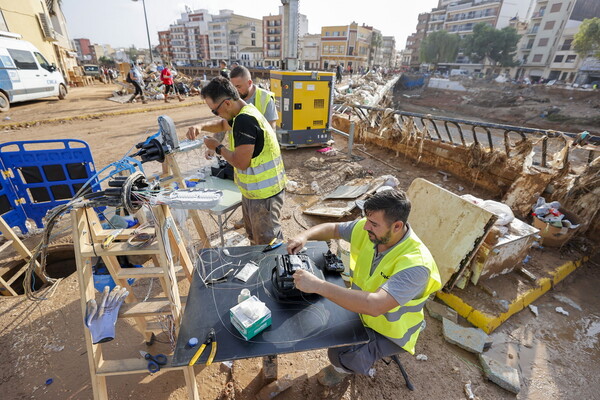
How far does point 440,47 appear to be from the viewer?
45.6 metres

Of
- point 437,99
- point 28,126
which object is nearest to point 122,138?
point 28,126

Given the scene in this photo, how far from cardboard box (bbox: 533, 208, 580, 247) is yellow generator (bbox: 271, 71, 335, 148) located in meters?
5.03

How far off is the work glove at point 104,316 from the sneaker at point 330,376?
5.10ft

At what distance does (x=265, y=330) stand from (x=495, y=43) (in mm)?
52212

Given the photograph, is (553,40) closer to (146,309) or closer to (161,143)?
(161,143)

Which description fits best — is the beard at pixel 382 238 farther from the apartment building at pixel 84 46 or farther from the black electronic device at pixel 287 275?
the apartment building at pixel 84 46

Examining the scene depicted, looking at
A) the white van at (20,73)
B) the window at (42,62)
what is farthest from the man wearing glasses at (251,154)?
the window at (42,62)

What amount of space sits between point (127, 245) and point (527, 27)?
6116cm

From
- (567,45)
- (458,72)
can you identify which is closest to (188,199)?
(567,45)

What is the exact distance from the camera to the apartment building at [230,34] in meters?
55.0

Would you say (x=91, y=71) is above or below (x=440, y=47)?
below

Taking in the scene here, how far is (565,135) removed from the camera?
13.3ft

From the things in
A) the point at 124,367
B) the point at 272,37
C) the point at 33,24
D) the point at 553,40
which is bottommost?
the point at 124,367

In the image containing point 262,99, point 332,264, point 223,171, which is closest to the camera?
point 332,264
